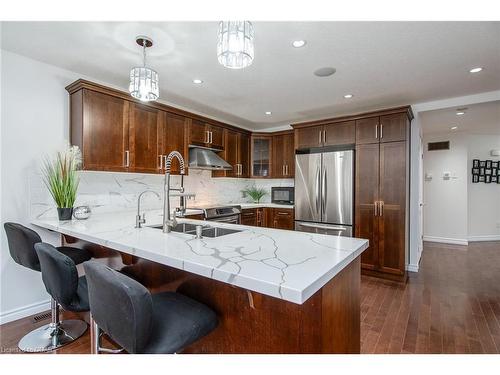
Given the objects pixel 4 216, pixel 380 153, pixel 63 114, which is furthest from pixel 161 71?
pixel 380 153

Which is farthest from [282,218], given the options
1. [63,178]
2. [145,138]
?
[63,178]

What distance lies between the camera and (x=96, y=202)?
3.07m

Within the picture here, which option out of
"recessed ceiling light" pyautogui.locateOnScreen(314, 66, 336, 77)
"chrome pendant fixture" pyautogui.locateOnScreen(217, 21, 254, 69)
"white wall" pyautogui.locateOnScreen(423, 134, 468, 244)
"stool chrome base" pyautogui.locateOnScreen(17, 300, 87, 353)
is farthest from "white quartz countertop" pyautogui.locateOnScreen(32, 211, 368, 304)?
"white wall" pyautogui.locateOnScreen(423, 134, 468, 244)

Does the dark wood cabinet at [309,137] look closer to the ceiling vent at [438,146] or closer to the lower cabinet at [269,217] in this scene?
the lower cabinet at [269,217]

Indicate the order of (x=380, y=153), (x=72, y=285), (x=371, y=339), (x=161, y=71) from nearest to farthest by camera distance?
1. (x=72, y=285)
2. (x=371, y=339)
3. (x=161, y=71)
4. (x=380, y=153)

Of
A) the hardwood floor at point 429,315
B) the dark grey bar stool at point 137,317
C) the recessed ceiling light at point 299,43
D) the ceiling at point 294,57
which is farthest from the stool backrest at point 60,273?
the recessed ceiling light at point 299,43

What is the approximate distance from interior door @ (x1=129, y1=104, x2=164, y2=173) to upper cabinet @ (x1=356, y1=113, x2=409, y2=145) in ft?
9.20

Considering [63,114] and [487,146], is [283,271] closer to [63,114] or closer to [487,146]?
[63,114]

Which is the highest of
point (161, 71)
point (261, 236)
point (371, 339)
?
point (161, 71)

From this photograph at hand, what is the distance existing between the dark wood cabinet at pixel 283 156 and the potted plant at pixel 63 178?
3.32 metres

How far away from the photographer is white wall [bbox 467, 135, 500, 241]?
6.04 metres

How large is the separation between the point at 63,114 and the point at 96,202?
1007 mm

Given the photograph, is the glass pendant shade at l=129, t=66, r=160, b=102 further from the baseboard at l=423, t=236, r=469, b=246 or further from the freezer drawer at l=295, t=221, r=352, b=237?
the baseboard at l=423, t=236, r=469, b=246
